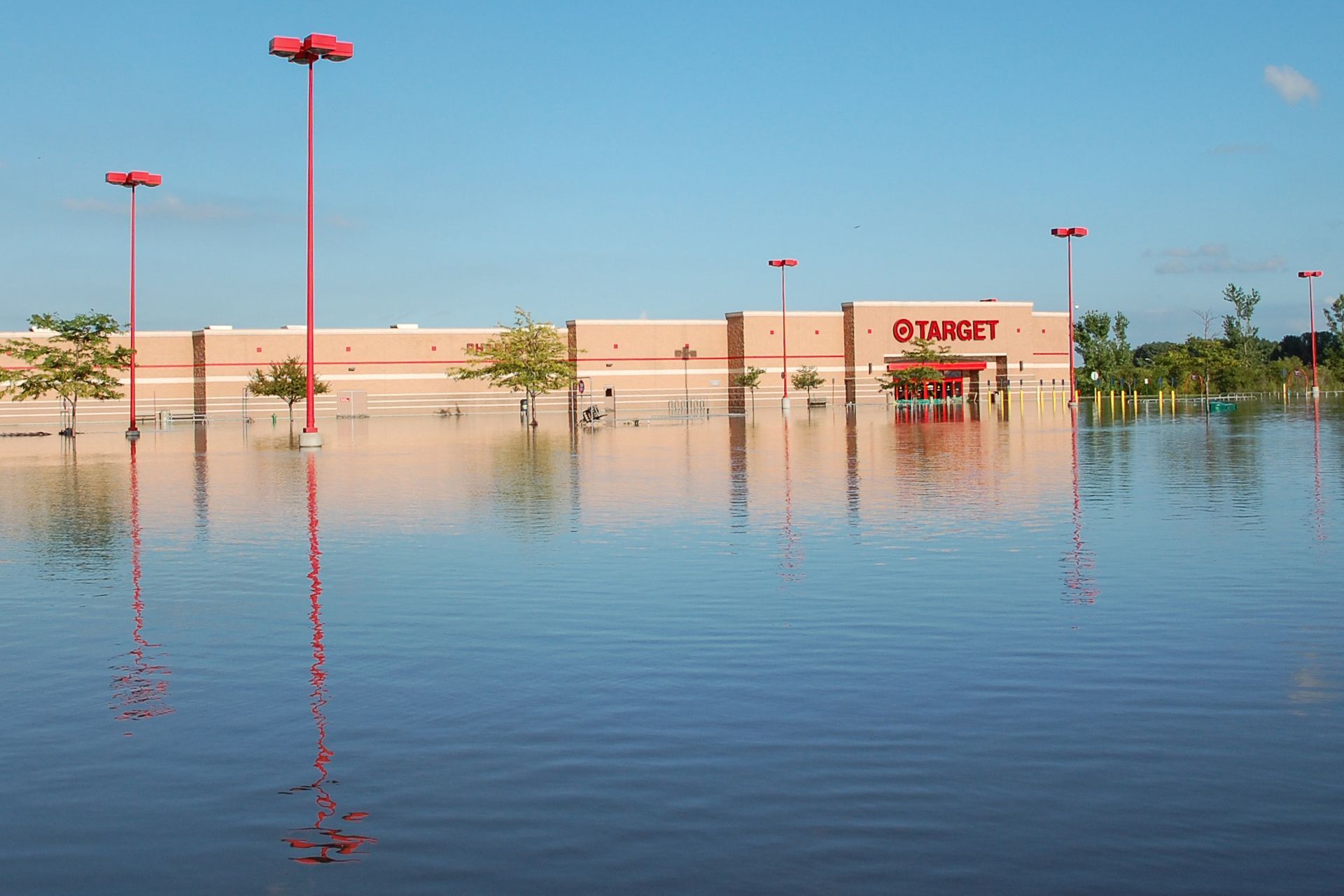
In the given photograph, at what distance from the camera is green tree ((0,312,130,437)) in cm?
5875

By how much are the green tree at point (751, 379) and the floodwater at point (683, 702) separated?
8243cm

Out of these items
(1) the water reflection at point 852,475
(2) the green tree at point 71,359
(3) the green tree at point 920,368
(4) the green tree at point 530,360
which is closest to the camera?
(1) the water reflection at point 852,475

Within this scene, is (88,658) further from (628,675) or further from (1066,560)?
(1066,560)

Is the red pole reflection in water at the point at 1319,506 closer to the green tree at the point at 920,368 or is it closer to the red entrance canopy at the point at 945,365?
the green tree at the point at 920,368

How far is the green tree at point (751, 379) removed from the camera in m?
101

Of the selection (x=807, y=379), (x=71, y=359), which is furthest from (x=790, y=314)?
(x=71, y=359)

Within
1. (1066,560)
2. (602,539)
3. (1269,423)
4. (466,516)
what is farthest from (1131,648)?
(1269,423)

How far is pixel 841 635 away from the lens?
31.2ft

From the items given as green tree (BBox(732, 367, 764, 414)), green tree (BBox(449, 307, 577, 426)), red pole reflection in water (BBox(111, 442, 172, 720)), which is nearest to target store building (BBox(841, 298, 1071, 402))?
green tree (BBox(732, 367, 764, 414))

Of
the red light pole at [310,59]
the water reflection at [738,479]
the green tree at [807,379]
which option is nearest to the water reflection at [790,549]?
the water reflection at [738,479]

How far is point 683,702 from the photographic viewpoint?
24.8ft

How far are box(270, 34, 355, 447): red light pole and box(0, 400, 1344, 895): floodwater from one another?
2256 centimetres

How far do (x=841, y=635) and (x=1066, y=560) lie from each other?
4.55 m

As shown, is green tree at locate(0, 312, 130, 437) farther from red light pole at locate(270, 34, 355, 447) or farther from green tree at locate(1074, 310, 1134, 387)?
green tree at locate(1074, 310, 1134, 387)
